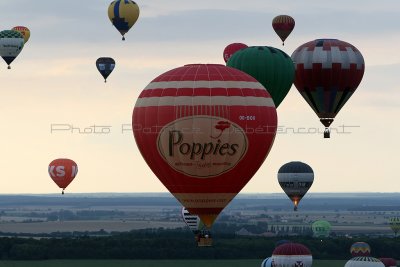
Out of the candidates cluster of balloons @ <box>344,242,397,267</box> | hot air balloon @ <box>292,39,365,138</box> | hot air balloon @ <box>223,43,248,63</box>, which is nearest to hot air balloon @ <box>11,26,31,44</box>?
hot air balloon @ <box>223,43,248,63</box>

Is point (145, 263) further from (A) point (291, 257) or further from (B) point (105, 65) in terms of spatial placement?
(B) point (105, 65)

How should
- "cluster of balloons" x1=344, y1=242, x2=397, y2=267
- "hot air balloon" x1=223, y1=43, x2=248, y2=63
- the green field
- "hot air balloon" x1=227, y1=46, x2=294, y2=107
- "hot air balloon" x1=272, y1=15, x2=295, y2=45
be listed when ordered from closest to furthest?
"hot air balloon" x1=227, y1=46, x2=294, y2=107 < "hot air balloon" x1=223, y1=43, x2=248, y2=63 < "hot air balloon" x1=272, y1=15, x2=295, y2=45 < "cluster of balloons" x1=344, y1=242, x2=397, y2=267 < the green field

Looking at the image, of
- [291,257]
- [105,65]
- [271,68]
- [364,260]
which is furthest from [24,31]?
[271,68]

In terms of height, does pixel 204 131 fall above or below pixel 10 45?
below

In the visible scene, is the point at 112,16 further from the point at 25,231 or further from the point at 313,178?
the point at 25,231

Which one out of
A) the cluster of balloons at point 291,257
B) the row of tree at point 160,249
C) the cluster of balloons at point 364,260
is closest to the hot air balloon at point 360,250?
the cluster of balloons at point 364,260

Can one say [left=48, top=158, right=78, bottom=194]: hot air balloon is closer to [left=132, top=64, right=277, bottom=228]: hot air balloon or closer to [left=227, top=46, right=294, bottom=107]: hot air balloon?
[left=227, top=46, right=294, bottom=107]: hot air balloon
